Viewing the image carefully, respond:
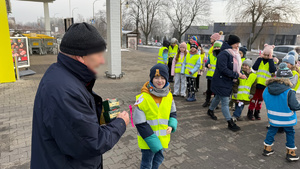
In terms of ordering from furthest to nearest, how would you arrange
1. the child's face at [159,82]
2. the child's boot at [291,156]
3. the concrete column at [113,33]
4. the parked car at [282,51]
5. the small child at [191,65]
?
1. the parked car at [282,51]
2. the concrete column at [113,33]
3. the small child at [191,65]
4. the child's boot at [291,156]
5. the child's face at [159,82]

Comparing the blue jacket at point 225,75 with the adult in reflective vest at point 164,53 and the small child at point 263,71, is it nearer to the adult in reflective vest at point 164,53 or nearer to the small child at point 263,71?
the small child at point 263,71

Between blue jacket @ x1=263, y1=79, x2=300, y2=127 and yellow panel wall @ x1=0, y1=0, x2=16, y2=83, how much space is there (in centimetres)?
827

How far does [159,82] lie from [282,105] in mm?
2307

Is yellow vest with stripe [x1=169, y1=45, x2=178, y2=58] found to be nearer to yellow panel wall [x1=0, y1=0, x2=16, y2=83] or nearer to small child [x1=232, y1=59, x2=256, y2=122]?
small child [x1=232, y1=59, x2=256, y2=122]

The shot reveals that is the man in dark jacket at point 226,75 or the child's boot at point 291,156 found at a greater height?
the man in dark jacket at point 226,75

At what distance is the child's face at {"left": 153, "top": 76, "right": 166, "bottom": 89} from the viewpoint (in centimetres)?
250

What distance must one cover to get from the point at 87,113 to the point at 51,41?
1838 cm

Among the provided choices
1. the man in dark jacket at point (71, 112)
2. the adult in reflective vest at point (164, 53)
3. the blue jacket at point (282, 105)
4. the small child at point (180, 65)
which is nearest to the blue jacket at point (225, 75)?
the blue jacket at point (282, 105)

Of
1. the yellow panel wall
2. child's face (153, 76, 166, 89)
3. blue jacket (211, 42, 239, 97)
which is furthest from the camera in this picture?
the yellow panel wall

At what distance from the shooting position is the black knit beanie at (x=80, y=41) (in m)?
Result: 1.31

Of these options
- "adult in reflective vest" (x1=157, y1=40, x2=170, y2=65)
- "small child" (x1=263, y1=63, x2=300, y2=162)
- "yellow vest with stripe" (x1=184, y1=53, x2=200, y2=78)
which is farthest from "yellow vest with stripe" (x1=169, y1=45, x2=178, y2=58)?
"small child" (x1=263, y1=63, x2=300, y2=162)

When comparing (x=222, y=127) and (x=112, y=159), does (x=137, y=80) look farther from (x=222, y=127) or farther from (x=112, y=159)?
(x=112, y=159)

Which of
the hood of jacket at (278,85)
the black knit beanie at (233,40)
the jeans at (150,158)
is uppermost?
the black knit beanie at (233,40)

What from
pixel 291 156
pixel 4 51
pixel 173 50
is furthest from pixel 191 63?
pixel 4 51
